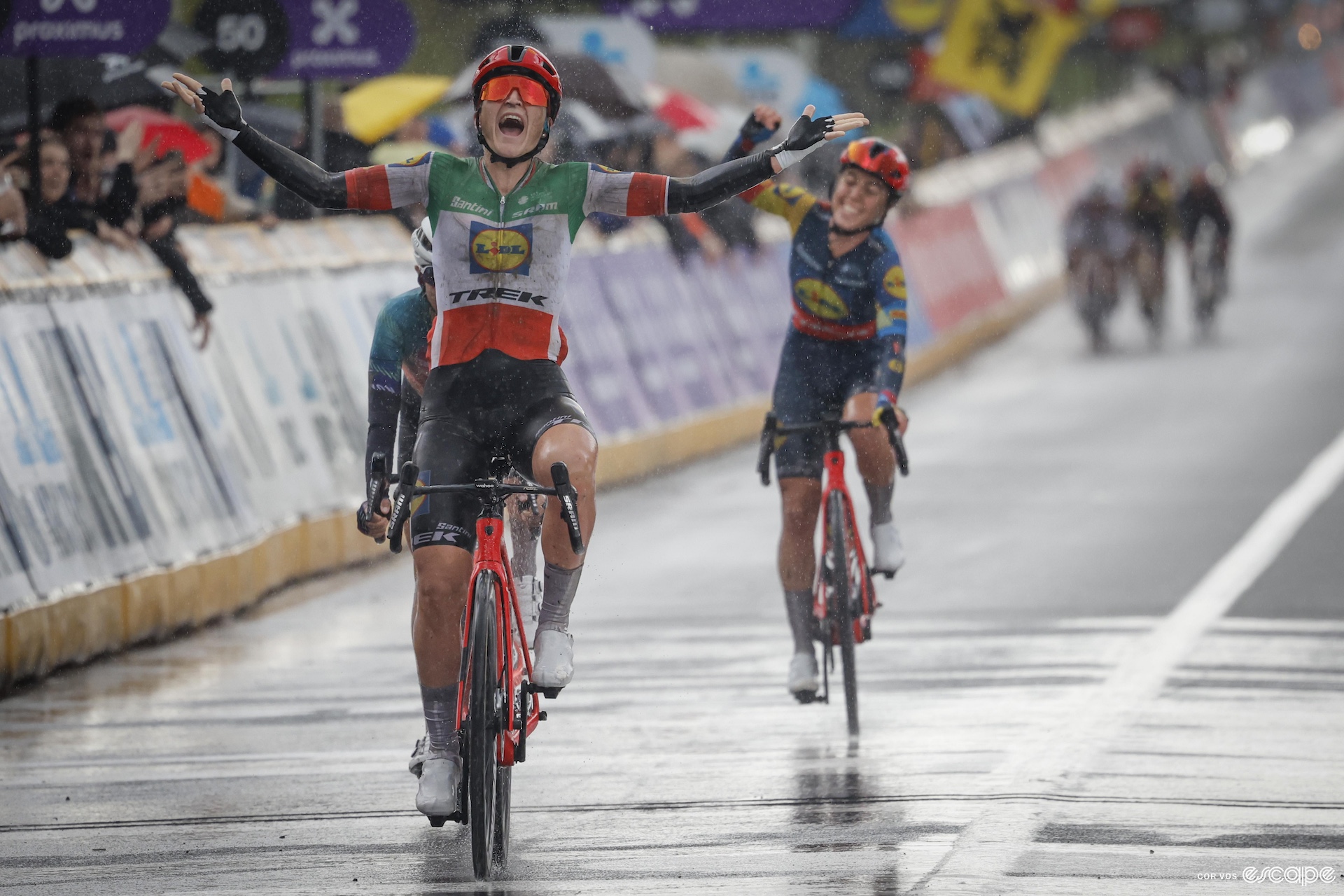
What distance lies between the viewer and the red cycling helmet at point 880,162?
9.77 metres

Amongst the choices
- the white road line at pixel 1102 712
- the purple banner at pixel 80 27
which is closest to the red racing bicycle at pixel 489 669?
the white road line at pixel 1102 712

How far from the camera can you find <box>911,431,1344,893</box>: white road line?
7039 millimetres

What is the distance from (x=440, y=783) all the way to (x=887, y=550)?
3490mm

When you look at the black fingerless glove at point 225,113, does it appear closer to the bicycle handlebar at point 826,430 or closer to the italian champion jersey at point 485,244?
the italian champion jersey at point 485,244

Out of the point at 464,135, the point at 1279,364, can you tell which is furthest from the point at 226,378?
the point at 1279,364

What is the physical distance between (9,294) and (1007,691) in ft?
15.9

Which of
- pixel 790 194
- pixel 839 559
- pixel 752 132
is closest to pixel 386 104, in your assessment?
pixel 790 194

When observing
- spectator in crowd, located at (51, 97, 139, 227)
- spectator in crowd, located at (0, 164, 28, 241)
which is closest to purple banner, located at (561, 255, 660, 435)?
spectator in crowd, located at (51, 97, 139, 227)

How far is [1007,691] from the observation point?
1025 cm

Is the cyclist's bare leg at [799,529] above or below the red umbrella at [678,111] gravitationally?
below

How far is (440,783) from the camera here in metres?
7.13

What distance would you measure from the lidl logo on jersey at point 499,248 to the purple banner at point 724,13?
1412cm

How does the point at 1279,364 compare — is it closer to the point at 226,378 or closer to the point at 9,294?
the point at 226,378

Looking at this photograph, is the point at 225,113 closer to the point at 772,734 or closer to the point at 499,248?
the point at 499,248
